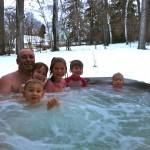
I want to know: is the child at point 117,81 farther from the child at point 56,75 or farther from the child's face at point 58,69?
the child's face at point 58,69

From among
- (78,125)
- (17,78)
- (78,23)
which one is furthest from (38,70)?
(78,23)

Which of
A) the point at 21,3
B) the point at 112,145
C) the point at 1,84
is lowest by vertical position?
the point at 112,145

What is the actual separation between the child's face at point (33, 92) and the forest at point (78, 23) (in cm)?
1143

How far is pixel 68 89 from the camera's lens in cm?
516

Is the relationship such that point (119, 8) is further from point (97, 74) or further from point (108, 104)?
point (108, 104)

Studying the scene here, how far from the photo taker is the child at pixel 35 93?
344 centimetres

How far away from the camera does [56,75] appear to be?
4.57 m

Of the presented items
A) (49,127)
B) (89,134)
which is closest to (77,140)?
(89,134)

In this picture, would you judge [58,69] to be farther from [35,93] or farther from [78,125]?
[78,125]

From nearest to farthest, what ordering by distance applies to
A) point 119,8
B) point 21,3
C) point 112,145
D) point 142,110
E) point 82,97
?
point 112,145
point 142,110
point 82,97
point 21,3
point 119,8

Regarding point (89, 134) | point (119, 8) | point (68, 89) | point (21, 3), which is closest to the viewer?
point (89, 134)

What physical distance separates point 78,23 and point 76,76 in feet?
74.9

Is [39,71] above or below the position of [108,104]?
above

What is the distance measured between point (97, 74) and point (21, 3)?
7.77 m
